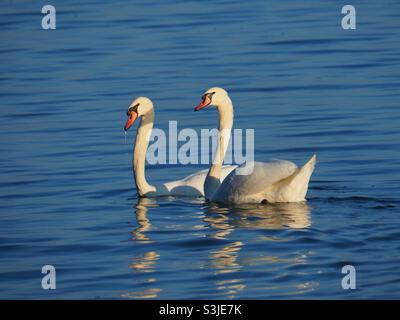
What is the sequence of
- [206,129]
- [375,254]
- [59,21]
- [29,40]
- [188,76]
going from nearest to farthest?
[375,254] < [206,129] < [188,76] < [29,40] < [59,21]

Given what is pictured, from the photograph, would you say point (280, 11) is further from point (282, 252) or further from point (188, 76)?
point (282, 252)

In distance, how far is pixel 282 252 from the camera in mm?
10586

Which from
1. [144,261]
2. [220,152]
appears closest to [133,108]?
[220,152]

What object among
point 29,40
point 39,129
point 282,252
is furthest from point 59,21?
point 282,252

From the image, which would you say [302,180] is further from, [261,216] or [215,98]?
[215,98]

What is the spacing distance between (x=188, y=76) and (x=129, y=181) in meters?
5.83

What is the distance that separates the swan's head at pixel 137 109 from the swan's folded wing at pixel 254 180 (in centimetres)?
163

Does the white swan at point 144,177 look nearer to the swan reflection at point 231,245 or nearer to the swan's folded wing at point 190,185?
the swan's folded wing at point 190,185

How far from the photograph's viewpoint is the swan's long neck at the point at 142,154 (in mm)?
13539

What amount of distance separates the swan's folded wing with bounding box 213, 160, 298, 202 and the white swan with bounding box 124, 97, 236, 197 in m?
0.59

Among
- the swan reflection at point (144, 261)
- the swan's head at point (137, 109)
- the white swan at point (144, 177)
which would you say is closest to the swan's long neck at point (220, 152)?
the white swan at point (144, 177)

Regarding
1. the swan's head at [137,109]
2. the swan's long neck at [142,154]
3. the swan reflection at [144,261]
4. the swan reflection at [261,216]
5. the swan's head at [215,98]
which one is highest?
the swan's head at [215,98]

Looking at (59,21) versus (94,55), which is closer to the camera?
(94,55)

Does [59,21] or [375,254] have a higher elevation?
[59,21]
